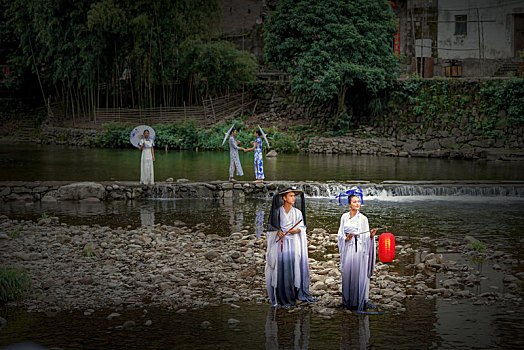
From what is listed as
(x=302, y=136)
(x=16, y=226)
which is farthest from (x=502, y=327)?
(x=302, y=136)

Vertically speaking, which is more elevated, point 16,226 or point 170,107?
point 170,107

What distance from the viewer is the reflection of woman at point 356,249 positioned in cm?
733

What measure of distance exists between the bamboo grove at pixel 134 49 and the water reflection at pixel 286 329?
27.1 m

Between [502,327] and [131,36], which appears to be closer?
[502,327]

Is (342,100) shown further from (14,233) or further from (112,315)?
(112,315)

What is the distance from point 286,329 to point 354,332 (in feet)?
2.69

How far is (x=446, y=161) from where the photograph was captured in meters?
26.2

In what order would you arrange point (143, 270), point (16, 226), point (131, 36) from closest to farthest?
point (143, 270), point (16, 226), point (131, 36)

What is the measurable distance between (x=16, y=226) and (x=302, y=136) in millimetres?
21020

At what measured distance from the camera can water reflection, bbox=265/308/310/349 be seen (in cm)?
678

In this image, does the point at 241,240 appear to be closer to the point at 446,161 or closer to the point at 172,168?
the point at 172,168

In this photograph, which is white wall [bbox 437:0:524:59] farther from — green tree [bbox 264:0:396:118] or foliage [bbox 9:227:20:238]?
foliage [bbox 9:227:20:238]

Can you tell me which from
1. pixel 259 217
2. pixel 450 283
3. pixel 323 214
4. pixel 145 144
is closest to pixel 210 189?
pixel 145 144

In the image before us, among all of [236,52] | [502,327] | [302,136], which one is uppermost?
[236,52]
